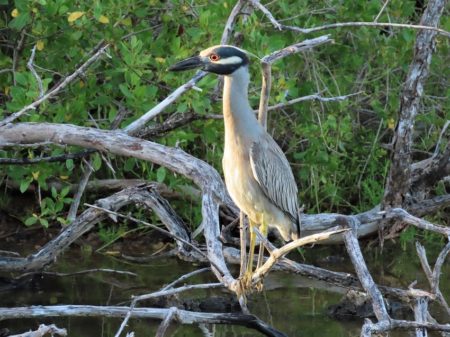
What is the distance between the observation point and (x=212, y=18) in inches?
251

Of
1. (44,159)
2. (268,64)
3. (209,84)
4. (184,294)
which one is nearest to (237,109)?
(268,64)

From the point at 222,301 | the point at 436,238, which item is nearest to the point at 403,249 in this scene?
the point at 436,238

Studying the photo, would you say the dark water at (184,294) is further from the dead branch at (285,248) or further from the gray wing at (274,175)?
the dead branch at (285,248)

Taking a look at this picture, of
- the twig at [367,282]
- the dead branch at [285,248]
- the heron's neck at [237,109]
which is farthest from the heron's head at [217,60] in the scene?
the twig at [367,282]

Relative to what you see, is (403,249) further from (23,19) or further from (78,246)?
(23,19)

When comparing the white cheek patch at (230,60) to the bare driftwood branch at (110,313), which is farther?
the white cheek patch at (230,60)

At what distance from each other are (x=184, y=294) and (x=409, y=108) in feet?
5.97

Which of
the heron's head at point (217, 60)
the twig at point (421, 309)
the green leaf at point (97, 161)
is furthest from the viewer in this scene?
the green leaf at point (97, 161)

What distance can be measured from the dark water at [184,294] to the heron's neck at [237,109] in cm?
137

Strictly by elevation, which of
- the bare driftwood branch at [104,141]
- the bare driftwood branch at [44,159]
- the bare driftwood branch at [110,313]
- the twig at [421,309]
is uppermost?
the bare driftwood branch at [104,141]

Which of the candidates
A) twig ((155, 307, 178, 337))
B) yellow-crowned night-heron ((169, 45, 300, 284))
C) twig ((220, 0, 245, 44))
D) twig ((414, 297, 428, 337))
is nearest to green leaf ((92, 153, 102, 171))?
twig ((220, 0, 245, 44))

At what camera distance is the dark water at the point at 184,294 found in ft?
20.6

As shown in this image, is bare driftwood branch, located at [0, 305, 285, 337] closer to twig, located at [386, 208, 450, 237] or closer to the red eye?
twig, located at [386, 208, 450, 237]

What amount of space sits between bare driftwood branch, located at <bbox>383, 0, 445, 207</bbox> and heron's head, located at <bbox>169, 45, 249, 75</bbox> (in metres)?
1.89
